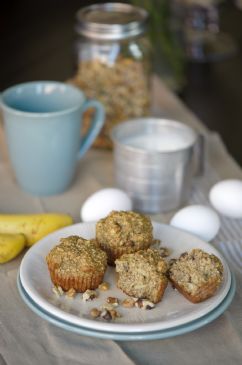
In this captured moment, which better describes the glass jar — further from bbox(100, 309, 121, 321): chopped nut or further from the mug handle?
bbox(100, 309, 121, 321): chopped nut

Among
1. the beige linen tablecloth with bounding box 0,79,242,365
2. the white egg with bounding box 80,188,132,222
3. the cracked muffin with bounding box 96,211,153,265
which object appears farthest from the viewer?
the white egg with bounding box 80,188,132,222

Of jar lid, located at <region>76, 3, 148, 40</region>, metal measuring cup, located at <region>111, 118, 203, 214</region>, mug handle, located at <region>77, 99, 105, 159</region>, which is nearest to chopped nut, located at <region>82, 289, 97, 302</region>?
metal measuring cup, located at <region>111, 118, 203, 214</region>

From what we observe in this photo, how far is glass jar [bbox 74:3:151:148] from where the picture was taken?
48.9 inches

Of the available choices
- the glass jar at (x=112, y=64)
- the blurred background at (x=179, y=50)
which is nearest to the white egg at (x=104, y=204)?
the glass jar at (x=112, y=64)

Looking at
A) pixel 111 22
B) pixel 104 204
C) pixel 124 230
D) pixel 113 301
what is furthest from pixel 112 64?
pixel 113 301

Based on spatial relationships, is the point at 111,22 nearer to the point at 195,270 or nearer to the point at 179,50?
the point at 179,50

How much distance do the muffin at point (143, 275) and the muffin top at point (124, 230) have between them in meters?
0.04

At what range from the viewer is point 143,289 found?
82cm

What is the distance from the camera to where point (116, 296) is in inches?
33.1

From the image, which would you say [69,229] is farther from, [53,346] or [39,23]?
[39,23]

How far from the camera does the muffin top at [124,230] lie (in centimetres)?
88

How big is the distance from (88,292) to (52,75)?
0.95m

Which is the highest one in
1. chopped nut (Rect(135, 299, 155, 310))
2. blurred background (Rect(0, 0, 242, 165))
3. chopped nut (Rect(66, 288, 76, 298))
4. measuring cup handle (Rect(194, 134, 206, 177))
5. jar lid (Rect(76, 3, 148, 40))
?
jar lid (Rect(76, 3, 148, 40))

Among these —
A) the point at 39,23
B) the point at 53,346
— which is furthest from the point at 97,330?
the point at 39,23
